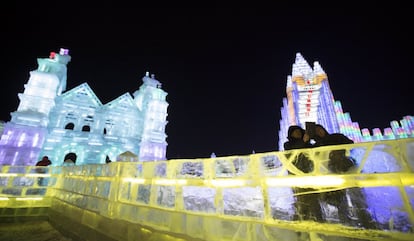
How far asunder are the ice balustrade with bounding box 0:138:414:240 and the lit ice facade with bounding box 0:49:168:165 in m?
17.7

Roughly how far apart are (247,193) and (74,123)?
2391cm

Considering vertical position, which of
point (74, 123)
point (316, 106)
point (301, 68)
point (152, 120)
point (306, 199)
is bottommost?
point (306, 199)

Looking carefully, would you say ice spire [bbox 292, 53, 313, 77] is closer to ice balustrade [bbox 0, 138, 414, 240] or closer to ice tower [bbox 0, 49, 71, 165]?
ice tower [bbox 0, 49, 71, 165]

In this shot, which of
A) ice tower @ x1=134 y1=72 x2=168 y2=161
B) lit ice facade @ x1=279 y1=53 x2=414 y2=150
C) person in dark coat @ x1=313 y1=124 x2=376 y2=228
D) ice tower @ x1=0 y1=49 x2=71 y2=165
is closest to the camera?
person in dark coat @ x1=313 y1=124 x2=376 y2=228

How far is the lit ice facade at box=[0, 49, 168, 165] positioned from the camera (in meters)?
16.9

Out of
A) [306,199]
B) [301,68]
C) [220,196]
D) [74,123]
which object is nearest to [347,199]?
[306,199]

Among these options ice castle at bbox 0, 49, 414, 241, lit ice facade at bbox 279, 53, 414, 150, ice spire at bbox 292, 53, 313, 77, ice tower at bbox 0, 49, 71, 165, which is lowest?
ice castle at bbox 0, 49, 414, 241

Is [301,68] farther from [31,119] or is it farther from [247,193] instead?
[31,119]

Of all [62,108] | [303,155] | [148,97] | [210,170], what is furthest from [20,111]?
[303,155]

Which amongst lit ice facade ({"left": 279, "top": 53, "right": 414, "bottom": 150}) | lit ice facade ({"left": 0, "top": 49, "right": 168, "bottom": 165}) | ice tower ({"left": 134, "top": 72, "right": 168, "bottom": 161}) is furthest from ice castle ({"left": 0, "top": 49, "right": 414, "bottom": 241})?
lit ice facade ({"left": 279, "top": 53, "right": 414, "bottom": 150})

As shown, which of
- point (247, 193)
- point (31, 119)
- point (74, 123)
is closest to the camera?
point (247, 193)

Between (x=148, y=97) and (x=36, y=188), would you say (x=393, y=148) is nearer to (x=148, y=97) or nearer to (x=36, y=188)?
(x=36, y=188)

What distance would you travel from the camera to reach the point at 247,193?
266cm

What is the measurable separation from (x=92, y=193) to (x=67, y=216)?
1677 millimetres
